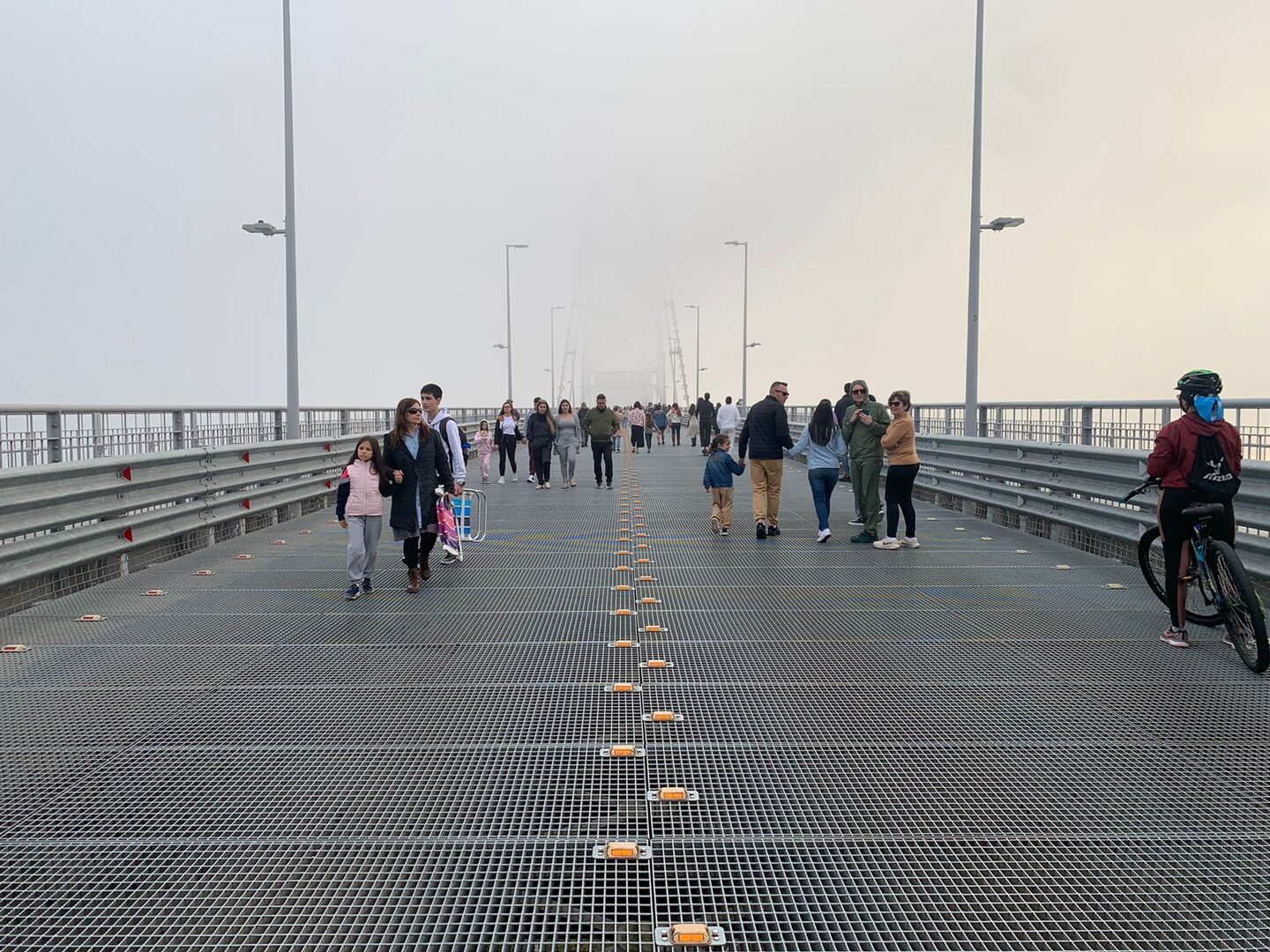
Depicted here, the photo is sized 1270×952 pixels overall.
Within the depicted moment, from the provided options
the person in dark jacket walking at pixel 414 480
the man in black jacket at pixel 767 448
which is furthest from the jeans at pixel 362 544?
the man in black jacket at pixel 767 448

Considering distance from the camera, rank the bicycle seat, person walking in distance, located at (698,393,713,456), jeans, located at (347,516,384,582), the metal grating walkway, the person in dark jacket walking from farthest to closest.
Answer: person walking in distance, located at (698,393,713,456) < the person in dark jacket walking < jeans, located at (347,516,384,582) < the bicycle seat < the metal grating walkway

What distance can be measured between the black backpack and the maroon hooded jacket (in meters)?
0.02

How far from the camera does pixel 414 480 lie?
31.4 ft

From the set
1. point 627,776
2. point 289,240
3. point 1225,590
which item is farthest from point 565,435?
point 627,776

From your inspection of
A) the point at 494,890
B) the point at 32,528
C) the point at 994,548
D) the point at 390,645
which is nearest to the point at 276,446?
the point at 32,528

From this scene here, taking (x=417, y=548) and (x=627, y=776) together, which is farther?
(x=417, y=548)

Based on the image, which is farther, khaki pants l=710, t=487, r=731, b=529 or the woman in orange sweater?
khaki pants l=710, t=487, r=731, b=529

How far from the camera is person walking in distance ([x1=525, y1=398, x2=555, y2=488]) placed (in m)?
20.9

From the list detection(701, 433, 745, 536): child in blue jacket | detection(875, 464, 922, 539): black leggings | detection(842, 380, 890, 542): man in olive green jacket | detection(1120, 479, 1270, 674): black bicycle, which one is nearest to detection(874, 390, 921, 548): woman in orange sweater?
detection(875, 464, 922, 539): black leggings

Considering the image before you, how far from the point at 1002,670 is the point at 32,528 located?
7071mm

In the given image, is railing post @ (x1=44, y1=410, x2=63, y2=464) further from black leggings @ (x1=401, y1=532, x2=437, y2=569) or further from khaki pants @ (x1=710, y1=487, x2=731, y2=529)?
khaki pants @ (x1=710, y1=487, x2=731, y2=529)

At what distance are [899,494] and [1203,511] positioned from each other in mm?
5422

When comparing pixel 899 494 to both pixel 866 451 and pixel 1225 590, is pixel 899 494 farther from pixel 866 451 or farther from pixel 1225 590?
pixel 1225 590

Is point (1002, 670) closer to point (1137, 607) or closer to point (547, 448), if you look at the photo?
point (1137, 607)
